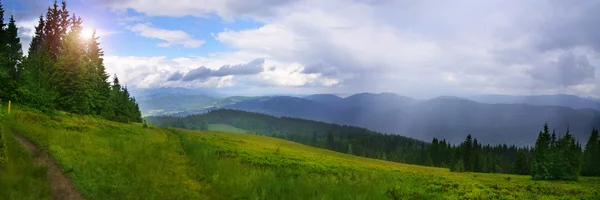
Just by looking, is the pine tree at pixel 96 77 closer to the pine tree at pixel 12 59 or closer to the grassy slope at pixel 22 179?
the pine tree at pixel 12 59

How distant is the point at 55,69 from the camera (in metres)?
52.2

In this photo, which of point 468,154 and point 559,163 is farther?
point 468,154

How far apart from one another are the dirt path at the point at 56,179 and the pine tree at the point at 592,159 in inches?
5003

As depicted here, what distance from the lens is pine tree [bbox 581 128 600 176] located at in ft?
316

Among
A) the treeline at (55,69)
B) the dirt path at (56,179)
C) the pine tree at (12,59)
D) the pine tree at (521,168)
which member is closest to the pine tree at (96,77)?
the treeline at (55,69)

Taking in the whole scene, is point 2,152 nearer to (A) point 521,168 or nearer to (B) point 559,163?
(B) point 559,163

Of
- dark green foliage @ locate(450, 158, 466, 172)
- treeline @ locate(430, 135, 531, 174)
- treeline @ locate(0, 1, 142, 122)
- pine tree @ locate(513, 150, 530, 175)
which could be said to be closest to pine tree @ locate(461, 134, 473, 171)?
treeline @ locate(430, 135, 531, 174)

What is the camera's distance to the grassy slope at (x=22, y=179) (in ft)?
38.3

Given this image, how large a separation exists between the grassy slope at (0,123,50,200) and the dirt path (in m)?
0.30

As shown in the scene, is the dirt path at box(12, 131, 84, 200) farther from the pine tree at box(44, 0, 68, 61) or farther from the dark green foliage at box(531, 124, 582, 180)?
the dark green foliage at box(531, 124, 582, 180)

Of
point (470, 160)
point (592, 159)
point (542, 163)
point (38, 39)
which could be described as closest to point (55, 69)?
point (38, 39)

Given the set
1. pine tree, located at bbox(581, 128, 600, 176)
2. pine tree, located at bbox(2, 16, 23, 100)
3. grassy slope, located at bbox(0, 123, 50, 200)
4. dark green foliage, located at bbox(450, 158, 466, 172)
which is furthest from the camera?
dark green foliage, located at bbox(450, 158, 466, 172)

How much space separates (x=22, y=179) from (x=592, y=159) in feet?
425

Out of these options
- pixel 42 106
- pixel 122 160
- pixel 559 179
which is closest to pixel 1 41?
pixel 42 106
